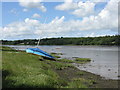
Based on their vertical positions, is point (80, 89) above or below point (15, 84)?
below

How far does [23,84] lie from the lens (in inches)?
351

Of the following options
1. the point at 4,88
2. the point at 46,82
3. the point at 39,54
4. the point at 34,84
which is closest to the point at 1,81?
the point at 4,88

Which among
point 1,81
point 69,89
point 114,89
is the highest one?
point 1,81

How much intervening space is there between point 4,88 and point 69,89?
372 centimetres

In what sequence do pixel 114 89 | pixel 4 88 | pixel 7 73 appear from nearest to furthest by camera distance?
pixel 4 88 < pixel 7 73 < pixel 114 89

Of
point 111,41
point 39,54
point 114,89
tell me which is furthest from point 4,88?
point 111,41

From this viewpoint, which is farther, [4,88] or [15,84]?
[15,84]

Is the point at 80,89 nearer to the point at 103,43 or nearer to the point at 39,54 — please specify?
the point at 39,54

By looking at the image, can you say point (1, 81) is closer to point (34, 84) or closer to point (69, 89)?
point (34, 84)

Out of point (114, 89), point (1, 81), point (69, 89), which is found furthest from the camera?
point (114, 89)

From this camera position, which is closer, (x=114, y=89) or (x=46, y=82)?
(x=46, y=82)

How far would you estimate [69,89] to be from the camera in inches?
370

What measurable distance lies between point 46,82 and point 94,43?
188017 millimetres

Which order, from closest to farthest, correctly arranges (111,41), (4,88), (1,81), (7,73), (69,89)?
(4,88)
(1,81)
(69,89)
(7,73)
(111,41)
